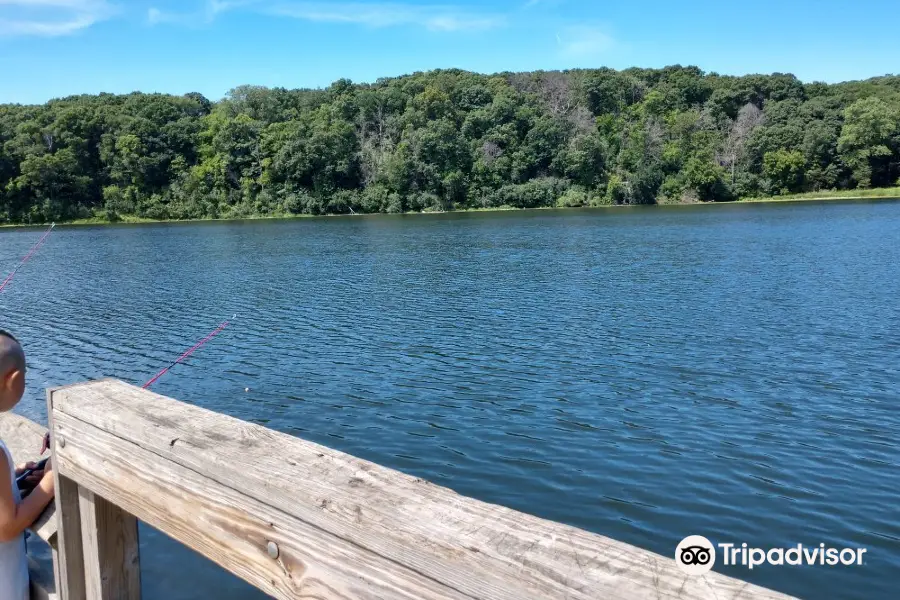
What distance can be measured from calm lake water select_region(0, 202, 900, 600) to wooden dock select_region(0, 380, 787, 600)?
5.99m

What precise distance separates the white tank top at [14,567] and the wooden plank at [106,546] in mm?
255

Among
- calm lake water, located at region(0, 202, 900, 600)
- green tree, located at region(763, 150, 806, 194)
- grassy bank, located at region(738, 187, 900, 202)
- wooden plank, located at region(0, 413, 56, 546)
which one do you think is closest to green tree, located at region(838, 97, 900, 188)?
grassy bank, located at region(738, 187, 900, 202)

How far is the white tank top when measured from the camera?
2850 millimetres

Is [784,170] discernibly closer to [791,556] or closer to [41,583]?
[791,556]

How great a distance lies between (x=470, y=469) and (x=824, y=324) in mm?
14040

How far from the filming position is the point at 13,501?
9.06 ft

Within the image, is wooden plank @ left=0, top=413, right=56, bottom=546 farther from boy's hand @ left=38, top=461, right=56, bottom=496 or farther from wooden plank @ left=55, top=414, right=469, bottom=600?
wooden plank @ left=55, top=414, right=469, bottom=600

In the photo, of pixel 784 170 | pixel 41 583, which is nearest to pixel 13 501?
pixel 41 583

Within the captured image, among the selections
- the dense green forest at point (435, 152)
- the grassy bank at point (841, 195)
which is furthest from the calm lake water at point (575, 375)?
the dense green forest at point (435, 152)

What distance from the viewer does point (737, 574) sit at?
853 cm

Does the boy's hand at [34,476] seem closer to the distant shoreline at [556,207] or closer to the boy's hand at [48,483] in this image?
→ the boy's hand at [48,483]

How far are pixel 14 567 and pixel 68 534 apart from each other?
11.0 inches

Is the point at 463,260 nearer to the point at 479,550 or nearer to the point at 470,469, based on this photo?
the point at 470,469

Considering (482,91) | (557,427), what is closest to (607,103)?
(482,91)
